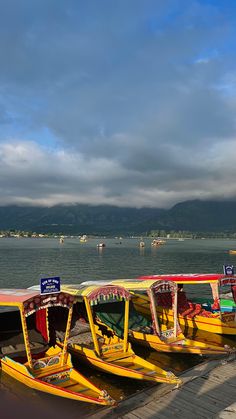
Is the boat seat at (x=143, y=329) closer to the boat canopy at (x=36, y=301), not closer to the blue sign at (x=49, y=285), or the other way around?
the boat canopy at (x=36, y=301)

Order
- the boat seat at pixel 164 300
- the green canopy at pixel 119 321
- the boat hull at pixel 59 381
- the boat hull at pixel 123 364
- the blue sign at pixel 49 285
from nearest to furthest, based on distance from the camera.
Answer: the boat hull at pixel 59 381
the boat hull at pixel 123 364
the blue sign at pixel 49 285
the green canopy at pixel 119 321
the boat seat at pixel 164 300

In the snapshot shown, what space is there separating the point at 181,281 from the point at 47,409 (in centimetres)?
1257

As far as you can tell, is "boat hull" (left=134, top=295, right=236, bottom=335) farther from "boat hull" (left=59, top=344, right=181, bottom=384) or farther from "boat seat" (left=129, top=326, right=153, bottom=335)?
"boat hull" (left=59, top=344, right=181, bottom=384)

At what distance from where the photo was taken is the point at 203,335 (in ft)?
69.5

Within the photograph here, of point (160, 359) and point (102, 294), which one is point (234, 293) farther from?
point (102, 294)

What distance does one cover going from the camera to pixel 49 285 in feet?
44.7

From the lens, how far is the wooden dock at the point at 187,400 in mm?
10453

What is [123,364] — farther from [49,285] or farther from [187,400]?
[49,285]

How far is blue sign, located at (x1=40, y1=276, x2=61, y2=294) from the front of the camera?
13.4m

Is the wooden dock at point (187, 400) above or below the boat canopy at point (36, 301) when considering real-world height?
below

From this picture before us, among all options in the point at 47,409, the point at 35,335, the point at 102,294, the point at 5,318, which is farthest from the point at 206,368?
the point at 5,318

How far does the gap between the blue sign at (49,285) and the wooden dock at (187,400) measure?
4822 millimetres

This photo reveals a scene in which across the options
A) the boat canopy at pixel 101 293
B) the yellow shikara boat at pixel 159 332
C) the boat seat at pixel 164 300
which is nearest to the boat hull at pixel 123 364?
the boat canopy at pixel 101 293

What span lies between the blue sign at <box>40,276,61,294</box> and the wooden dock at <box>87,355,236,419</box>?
4.82 m
